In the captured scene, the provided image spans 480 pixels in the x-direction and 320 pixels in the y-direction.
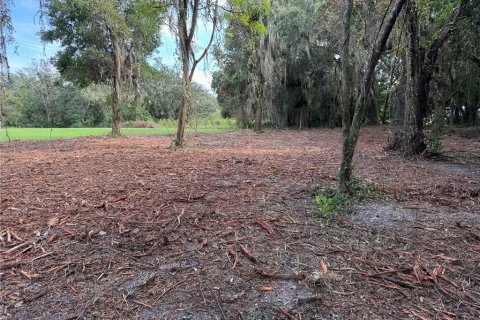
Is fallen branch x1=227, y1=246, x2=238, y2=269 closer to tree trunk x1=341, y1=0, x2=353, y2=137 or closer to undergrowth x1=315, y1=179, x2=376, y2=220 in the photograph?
undergrowth x1=315, y1=179, x2=376, y2=220

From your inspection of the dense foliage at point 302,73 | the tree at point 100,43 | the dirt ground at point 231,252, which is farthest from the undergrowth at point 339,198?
the tree at point 100,43

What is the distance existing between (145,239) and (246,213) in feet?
3.52

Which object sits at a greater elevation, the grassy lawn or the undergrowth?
the grassy lawn

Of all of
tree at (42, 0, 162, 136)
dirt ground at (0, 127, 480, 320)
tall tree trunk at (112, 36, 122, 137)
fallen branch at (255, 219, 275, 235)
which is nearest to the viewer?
dirt ground at (0, 127, 480, 320)

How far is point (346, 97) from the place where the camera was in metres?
3.98

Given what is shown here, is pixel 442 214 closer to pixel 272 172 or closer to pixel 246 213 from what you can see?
pixel 246 213

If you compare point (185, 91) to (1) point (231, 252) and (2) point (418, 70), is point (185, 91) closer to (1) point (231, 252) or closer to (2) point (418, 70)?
(2) point (418, 70)

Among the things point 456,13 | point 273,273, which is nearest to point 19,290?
point 273,273

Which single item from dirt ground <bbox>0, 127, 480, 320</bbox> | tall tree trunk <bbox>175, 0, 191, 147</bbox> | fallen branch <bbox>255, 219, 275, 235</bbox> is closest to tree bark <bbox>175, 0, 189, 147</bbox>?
tall tree trunk <bbox>175, 0, 191, 147</bbox>

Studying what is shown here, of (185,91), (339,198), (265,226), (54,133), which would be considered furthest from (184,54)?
(54,133)

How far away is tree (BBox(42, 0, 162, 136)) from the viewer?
13797 mm

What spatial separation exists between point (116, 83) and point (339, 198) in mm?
14102

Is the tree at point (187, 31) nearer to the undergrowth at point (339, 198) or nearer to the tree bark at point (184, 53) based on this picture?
the tree bark at point (184, 53)

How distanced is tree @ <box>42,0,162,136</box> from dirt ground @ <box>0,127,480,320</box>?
11.0 meters
